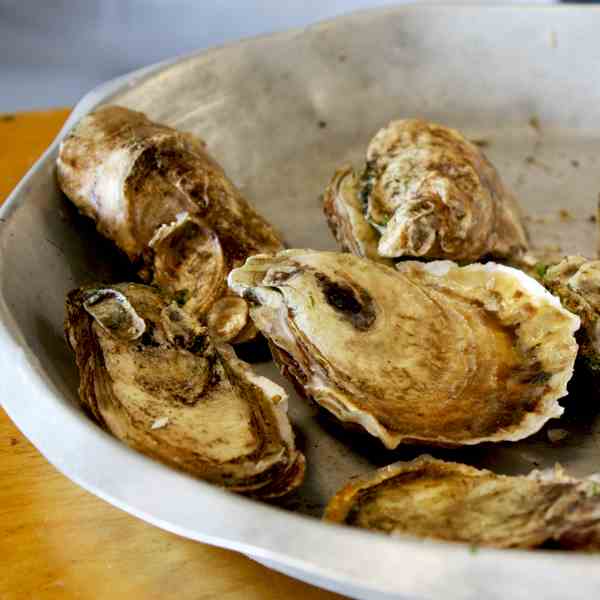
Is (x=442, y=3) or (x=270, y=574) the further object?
(x=442, y=3)

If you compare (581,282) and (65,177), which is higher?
(65,177)

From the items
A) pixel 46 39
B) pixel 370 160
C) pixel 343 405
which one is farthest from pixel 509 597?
pixel 46 39

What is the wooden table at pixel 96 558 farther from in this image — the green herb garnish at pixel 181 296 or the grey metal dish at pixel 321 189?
the green herb garnish at pixel 181 296

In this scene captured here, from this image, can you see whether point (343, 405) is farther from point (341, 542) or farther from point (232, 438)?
point (341, 542)

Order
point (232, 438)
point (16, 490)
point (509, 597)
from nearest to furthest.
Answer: point (509, 597) → point (232, 438) → point (16, 490)

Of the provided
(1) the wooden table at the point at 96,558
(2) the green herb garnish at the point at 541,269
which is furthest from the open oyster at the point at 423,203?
(1) the wooden table at the point at 96,558

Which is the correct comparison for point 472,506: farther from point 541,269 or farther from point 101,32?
point 101,32
